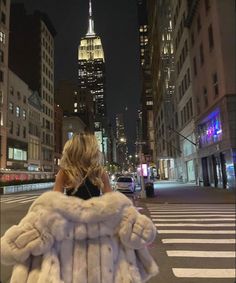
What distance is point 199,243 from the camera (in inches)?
381

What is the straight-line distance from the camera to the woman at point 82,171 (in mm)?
3119

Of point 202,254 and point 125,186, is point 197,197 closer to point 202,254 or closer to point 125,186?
point 125,186

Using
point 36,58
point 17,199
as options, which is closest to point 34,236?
point 17,199

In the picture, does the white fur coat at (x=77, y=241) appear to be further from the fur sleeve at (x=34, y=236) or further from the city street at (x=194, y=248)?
the city street at (x=194, y=248)

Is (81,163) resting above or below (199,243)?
above

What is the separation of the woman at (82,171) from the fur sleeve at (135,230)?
0.32 m

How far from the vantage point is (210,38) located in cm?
3409

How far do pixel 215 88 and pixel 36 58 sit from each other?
56.6 m

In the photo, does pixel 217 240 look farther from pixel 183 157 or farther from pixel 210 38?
pixel 183 157

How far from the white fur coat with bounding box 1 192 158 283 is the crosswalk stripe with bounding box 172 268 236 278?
4.19m

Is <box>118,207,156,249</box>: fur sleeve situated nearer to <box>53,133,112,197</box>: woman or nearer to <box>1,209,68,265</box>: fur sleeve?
<box>53,133,112,197</box>: woman

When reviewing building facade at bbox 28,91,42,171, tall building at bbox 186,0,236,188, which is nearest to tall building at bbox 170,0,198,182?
tall building at bbox 186,0,236,188

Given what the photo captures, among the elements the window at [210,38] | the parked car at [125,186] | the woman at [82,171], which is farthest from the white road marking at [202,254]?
the window at [210,38]

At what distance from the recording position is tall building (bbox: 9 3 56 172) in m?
79.8
